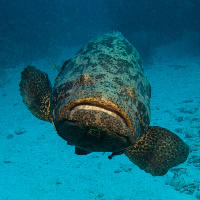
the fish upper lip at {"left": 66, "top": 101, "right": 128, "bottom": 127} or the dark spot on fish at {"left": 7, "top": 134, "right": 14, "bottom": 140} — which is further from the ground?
the dark spot on fish at {"left": 7, "top": 134, "right": 14, "bottom": 140}

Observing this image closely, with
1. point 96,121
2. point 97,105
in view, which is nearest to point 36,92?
point 97,105

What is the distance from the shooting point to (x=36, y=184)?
8.89 meters

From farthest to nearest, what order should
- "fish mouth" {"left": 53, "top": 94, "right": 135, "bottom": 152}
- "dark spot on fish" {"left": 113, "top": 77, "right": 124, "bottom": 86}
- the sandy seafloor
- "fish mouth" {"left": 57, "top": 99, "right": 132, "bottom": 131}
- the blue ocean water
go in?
the blue ocean water < the sandy seafloor < "dark spot on fish" {"left": 113, "top": 77, "right": 124, "bottom": 86} < "fish mouth" {"left": 57, "top": 99, "right": 132, "bottom": 131} < "fish mouth" {"left": 53, "top": 94, "right": 135, "bottom": 152}

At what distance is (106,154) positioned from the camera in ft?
34.7

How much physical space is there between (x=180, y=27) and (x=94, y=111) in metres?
37.4

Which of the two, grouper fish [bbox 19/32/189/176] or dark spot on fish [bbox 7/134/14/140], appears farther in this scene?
dark spot on fish [bbox 7/134/14/140]

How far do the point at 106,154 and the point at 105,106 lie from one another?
9.07 meters

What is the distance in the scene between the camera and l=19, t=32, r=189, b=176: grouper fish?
7.01 ft

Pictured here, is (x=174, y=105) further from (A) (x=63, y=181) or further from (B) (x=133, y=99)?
(B) (x=133, y=99)

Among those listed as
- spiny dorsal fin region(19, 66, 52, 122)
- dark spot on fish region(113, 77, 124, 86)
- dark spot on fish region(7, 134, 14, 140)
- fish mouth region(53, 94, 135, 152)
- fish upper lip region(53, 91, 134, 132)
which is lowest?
fish mouth region(53, 94, 135, 152)

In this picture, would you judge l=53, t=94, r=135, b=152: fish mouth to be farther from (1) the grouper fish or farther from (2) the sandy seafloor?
(2) the sandy seafloor

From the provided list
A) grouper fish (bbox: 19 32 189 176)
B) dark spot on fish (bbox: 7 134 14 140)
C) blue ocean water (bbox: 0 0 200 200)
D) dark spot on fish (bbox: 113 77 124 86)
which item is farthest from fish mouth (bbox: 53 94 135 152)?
dark spot on fish (bbox: 7 134 14 140)

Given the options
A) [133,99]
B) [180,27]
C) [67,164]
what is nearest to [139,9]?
[180,27]

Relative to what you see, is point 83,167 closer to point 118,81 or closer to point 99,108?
point 118,81
